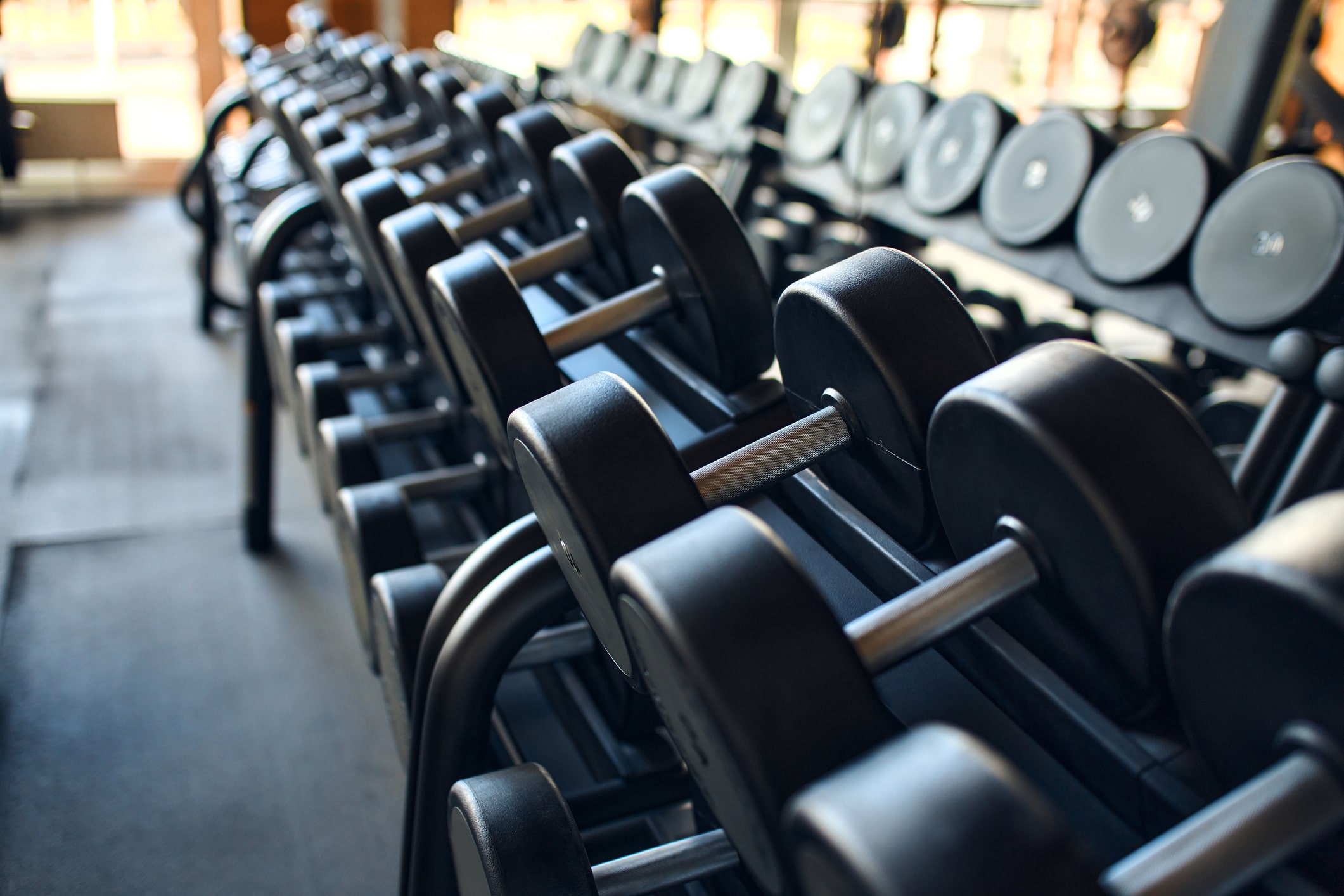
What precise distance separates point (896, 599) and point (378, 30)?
4.78 m

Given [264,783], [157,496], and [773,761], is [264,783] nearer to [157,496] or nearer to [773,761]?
[157,496]

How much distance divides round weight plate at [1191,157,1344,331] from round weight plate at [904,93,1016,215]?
1.65 ft

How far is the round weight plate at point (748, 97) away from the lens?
7.63ft

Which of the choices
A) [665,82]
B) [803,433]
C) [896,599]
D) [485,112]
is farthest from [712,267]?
[665,82]

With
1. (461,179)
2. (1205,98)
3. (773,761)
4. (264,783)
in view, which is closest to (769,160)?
(1205,98)

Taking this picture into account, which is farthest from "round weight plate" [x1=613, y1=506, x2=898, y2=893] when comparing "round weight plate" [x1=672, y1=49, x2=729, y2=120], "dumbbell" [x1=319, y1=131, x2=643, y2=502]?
"round weight plate" [x1=672, y1=49, x2=729, y2=120]

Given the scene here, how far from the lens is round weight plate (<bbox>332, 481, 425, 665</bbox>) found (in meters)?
0.96

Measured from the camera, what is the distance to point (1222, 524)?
1.29ft

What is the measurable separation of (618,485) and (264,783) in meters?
1.06

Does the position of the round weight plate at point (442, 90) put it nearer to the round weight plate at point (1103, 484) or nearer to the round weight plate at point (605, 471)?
the round weight plate at point (605, 471)

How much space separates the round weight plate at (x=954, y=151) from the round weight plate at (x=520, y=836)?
146 cm

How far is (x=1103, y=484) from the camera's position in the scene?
38 cm

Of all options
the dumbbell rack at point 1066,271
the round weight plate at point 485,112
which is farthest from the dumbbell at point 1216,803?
the round weight plate at point 485,112

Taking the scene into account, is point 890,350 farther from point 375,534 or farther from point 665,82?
point 665,82
